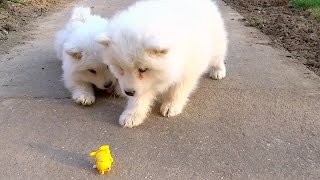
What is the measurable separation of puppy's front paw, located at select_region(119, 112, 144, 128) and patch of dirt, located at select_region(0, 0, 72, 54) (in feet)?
8.74

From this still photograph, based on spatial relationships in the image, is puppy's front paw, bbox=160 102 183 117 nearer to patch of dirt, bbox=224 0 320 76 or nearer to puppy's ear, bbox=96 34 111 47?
puppy's ear, bbox=96 34 111 47

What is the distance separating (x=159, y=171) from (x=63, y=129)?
1024mm

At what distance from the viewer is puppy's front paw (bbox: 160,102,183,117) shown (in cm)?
406

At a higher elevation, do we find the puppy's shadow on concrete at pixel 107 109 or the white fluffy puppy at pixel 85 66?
the white fluffy puppy at pixel 85 66

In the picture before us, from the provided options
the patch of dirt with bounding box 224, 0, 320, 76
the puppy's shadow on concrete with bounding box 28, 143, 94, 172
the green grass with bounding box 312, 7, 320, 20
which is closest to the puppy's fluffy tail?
the puppy's shadow on concrete with bounding box 28, 143, 94, 172

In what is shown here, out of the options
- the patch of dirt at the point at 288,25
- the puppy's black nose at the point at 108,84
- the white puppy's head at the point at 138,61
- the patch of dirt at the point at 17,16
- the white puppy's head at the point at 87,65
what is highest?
the white puppy's head at the point at 138,61

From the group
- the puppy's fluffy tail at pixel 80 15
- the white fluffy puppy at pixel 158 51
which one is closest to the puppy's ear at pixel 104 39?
the white fluffy puppy at pixel 158 51

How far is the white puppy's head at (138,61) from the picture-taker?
326cm

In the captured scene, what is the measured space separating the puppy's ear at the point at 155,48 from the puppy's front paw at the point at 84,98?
1.20 m

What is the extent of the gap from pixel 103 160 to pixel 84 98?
1249 mm

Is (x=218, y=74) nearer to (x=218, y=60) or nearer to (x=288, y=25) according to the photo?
(x=218, y=60)

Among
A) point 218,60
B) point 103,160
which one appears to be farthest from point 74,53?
point 218,60

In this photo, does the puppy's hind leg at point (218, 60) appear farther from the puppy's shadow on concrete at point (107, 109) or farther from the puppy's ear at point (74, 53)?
the puppy's ear at point (74, 53)

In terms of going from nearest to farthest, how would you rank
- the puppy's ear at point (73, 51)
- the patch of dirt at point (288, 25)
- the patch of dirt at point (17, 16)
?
the puppy's ear at point (73, 51)
the patch of dirt at point (288, 25)
the patch of dirt at point (17, 16)
